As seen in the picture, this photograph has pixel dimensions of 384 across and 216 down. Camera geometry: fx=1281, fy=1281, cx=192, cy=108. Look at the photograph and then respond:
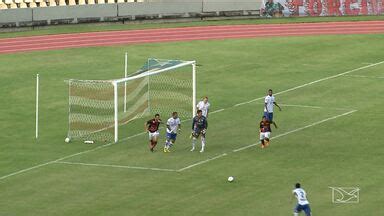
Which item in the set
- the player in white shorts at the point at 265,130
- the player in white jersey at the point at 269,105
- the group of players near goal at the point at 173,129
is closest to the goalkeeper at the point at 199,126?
the group of players near goal at the point at 173,129

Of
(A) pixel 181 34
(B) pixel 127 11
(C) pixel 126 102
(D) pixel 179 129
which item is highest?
(B) pixel 127 11

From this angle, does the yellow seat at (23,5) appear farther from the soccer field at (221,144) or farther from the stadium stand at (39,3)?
the soccer field at (221,144)

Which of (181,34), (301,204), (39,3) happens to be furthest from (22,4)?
(301,204)

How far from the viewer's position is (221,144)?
2116 inches

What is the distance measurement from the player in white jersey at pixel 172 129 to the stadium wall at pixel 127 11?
105ft

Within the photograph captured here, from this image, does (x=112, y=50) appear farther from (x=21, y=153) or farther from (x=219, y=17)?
(x=21, y=153)

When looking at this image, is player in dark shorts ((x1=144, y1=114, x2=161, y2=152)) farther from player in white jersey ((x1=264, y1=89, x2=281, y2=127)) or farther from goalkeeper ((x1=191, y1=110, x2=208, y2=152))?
player in white jersey ((x1=264, y1=89, x2=281, y2=127))

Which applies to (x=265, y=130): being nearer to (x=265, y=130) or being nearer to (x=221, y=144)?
(x=265, y=130)

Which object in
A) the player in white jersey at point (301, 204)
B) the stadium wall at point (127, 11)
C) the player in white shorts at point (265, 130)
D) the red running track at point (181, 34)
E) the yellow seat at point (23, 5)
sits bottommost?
the player in white jersey at point (301, 204)

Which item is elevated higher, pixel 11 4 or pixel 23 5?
pixel 11 4

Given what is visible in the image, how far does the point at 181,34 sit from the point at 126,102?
952 inches

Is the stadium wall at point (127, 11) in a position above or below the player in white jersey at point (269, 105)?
above

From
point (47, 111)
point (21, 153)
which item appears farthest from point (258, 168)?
point (47, 111)

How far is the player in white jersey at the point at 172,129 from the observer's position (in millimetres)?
52188
